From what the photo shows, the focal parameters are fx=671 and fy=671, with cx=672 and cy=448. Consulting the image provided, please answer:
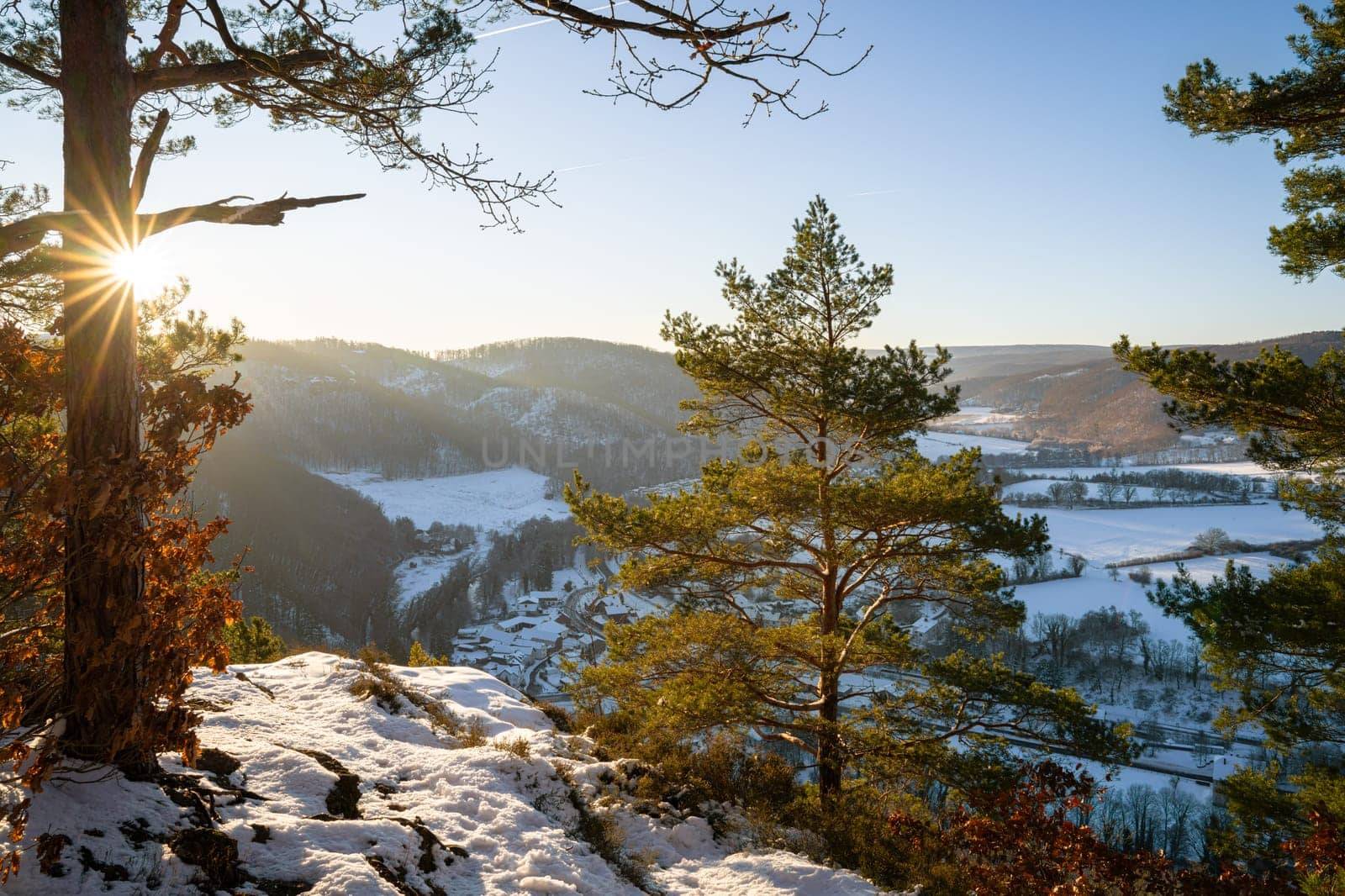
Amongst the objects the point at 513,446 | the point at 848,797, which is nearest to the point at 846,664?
the point at 848,797

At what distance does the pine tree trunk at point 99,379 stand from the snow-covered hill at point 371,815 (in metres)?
0.41

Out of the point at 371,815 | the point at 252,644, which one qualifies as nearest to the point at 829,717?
the point at 371,815

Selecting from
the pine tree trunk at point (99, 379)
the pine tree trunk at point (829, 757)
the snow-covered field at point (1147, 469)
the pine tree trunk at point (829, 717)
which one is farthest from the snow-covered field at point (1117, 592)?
the pine tree trunk at point (99, 379)

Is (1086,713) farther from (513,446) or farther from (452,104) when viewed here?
(513,446)

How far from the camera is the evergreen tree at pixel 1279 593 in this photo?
261 inches

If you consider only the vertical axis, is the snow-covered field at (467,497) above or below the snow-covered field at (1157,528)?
above

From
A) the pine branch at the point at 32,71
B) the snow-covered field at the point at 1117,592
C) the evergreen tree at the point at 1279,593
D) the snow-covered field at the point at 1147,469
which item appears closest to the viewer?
the pine branch at the point at 32,71

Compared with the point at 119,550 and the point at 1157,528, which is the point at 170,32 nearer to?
the point at 119,550

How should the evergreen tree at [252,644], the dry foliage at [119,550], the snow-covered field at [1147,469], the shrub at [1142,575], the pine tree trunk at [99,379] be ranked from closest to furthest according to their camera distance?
the dry foliage at [119,550] → the pine tree trunk at [99,379] → the evergreen tree at [252,644] → the shrub at [1142,575] → the snow-covered field at [1147,469]

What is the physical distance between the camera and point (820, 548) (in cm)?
938

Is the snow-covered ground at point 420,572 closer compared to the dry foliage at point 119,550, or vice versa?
the dry foliage at point 119,550

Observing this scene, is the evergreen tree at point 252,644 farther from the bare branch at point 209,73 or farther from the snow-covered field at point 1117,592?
the snow-covered field at point 1117,592

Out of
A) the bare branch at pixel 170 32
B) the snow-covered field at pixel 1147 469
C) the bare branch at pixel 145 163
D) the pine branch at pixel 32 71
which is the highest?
the bare branch at pixel 170 32

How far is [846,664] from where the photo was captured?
9281 mm
